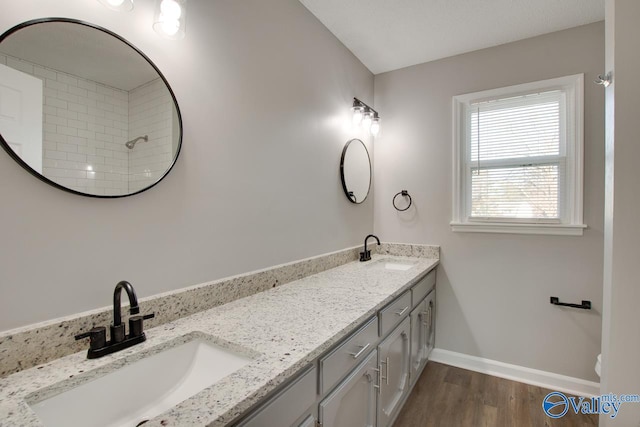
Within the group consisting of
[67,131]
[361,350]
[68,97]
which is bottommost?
[361,350]

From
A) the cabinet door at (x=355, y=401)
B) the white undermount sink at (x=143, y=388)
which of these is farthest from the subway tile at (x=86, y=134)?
the cabinet door at (x=355, y=401)

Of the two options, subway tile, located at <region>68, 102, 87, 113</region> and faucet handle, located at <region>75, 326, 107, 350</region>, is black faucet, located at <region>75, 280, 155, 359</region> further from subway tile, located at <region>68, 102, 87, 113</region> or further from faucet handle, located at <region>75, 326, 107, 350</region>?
subway tile, located at <region>68, 102, 87, 113</region>

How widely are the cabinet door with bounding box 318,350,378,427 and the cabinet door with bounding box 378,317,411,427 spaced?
3.6 inches

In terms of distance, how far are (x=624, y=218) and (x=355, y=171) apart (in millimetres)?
1651

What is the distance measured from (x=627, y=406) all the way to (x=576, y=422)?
0.72m

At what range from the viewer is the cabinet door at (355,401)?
3.57ft

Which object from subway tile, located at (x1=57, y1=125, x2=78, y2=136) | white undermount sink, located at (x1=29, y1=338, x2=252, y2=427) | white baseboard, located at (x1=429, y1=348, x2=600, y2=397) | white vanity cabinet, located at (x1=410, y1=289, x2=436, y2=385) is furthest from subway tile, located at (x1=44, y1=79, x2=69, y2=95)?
white baseboard, located at (x1=429, y1=348, x2=600, y2=397)

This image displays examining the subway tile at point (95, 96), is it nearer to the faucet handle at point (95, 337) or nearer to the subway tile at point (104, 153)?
the subway tile at point (104, 153)

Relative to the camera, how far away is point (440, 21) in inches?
81.2

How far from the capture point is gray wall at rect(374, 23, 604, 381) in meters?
2.08

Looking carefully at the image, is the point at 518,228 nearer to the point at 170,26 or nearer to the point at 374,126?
the point at 374,126

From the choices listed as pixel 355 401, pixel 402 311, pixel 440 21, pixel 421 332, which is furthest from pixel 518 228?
pixel 355 401

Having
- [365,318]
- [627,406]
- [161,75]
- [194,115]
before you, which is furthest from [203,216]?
[627,406]

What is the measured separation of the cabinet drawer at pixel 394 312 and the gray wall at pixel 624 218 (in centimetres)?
93
